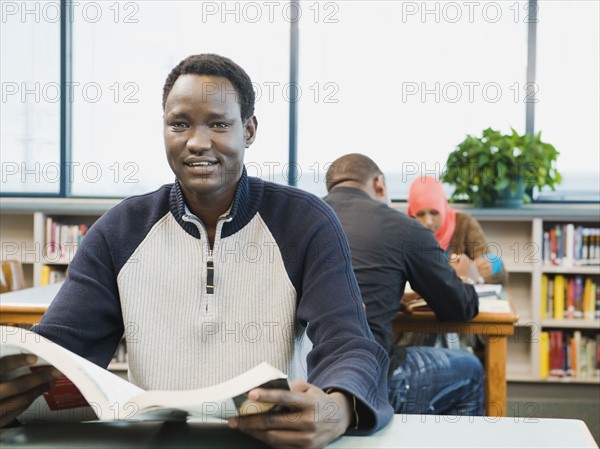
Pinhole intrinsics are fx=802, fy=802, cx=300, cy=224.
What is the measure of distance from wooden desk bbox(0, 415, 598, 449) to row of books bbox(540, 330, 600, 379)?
3.64 meters

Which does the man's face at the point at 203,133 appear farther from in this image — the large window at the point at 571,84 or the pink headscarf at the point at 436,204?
the large window at the point at 571,84

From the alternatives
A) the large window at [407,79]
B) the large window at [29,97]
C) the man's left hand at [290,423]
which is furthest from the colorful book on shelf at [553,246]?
the man's left hand at [290,423]

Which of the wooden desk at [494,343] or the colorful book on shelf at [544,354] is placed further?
the colorful book on shelf at [544,354]

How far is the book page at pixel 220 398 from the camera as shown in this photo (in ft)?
3.16

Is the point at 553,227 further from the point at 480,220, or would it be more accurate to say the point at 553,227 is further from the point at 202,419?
the point at 202,419

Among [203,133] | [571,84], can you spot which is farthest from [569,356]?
[203,133]

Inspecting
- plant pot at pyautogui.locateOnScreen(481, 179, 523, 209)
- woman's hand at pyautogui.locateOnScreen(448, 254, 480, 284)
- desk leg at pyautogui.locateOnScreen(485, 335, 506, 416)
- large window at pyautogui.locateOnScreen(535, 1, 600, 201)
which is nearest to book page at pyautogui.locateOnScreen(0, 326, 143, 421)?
desk leg at pyautogui.locateOnScreen(485, 335, 506, 416)

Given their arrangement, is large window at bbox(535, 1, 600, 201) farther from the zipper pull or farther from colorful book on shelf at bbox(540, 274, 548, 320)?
the zipper pull

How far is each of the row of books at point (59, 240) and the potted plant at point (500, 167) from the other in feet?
7.59

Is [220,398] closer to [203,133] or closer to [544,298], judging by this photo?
[203,133]

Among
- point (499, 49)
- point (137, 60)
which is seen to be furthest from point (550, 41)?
point (137, 60)

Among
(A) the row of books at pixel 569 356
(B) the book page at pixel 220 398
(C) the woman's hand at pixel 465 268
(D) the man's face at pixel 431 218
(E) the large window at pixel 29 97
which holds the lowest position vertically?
(A) the row of books at pixel 569 356

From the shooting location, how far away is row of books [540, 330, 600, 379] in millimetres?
4664

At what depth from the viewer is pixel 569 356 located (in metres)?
4.68
